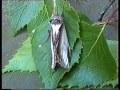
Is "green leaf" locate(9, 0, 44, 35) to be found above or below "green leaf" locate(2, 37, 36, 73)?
above

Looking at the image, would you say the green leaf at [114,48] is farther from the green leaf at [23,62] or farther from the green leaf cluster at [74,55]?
the green leaf at [23,62]

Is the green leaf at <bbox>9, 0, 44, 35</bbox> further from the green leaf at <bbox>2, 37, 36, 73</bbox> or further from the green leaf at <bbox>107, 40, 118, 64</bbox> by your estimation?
the green leaf at <bbox>107, 40, 118, 64</bbox>

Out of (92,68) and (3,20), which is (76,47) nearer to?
(92,68)

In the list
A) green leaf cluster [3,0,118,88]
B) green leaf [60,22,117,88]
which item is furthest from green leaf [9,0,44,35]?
green leaf [60,22,117,88]

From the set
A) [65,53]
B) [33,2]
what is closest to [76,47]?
[65,53]

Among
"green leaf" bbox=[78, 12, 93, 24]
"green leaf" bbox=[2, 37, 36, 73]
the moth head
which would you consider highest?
the moth head

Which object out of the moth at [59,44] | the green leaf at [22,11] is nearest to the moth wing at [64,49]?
the moth at [59,44]

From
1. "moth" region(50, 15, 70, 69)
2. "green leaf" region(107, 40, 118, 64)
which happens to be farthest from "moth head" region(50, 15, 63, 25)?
"green leaf" region(107, 40, 118, 64)
